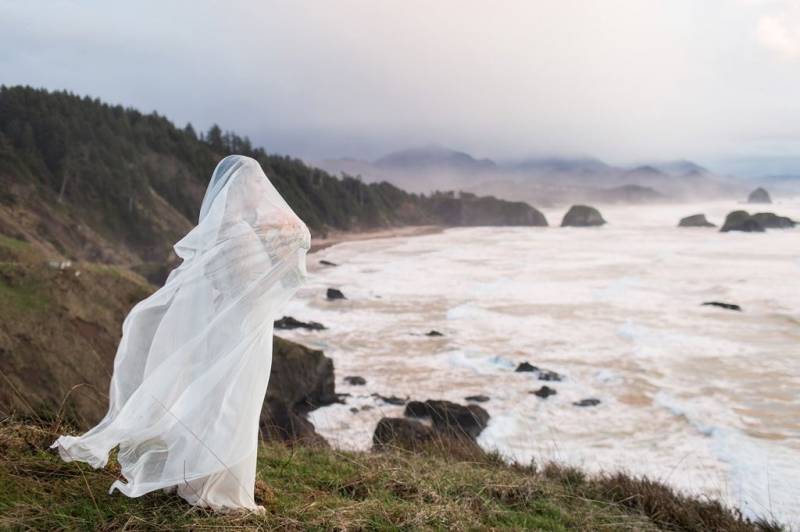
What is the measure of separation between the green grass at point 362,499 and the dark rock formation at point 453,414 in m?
4.75

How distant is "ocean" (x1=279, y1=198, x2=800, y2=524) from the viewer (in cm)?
1044

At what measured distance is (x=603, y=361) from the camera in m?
16.3

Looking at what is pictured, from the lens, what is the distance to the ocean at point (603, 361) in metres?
10.4

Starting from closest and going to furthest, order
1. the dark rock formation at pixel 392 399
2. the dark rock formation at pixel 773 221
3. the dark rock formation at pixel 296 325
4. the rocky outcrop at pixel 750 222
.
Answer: the dark rock formation at pixel 392 399 → the dark rock formation at pixel 296 325 → the rocky outcrop at pixel 750 222 → the dark rock formation at pixel 773 221

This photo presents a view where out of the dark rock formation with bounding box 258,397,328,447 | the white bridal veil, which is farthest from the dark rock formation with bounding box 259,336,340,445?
the white bridal veil

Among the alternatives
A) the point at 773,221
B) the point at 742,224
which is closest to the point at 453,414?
the point at 742,224

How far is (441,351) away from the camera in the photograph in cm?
1756

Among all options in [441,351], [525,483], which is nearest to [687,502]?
[525,483]

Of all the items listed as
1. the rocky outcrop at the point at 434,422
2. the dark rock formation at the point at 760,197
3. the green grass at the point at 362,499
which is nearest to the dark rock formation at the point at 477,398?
the rocky outcrop at the point at 434,422

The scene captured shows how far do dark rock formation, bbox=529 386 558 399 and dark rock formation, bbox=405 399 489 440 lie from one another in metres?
1.85

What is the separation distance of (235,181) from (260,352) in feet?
3.41

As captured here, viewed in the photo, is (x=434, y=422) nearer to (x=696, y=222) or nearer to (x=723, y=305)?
(x=723, y=305)

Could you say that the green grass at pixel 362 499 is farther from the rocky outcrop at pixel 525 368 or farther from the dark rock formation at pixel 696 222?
the dark rock formation at pixel 696 222

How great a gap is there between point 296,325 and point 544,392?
1013 cm
